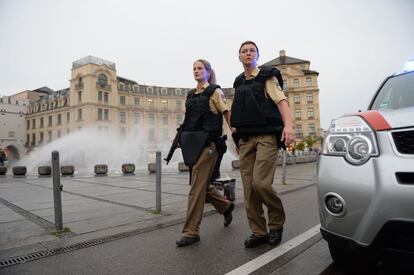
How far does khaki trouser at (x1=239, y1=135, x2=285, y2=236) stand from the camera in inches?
120

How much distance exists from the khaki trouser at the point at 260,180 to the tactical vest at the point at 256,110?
0.10 meters

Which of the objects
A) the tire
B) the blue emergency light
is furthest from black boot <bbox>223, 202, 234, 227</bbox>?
the blue emergency light

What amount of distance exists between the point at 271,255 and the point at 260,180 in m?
0.70

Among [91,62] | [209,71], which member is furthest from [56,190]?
[91,62]

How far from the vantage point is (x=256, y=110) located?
10.3 ft

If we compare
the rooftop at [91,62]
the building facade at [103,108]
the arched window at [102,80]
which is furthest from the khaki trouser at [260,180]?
the rooftop at [91,62]

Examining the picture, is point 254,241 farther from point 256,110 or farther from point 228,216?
point 256,110

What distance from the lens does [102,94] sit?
213 feet

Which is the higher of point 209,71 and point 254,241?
point 209,71

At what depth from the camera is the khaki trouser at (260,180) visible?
3041 millimetres

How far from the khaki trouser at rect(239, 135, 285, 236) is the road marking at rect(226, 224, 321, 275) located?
225mm

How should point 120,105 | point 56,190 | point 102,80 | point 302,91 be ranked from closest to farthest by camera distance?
point 56,190, point 102,80, point 120,105, point 302,91

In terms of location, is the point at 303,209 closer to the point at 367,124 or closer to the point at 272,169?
the point at 272,169

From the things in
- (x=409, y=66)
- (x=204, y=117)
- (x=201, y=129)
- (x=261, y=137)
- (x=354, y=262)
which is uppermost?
(x=409, y=66)
